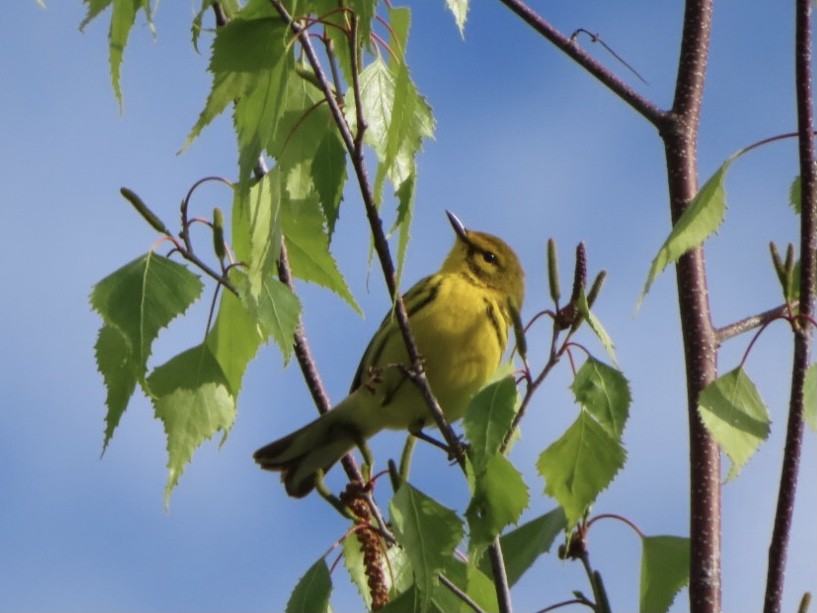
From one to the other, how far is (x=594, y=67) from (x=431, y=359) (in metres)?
1.55

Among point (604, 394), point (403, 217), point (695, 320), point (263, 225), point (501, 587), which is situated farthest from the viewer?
point (695, 320)

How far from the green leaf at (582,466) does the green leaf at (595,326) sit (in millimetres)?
140

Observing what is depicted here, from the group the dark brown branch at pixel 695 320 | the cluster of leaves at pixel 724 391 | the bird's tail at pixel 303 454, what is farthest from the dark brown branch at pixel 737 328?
→ the bird's tail at pixel 303 454

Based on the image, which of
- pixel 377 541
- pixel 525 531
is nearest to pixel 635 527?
pixel 525 531

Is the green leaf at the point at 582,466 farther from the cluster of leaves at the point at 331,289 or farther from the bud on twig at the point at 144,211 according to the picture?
the bud on twig at the point at 144,211

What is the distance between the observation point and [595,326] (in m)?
2.42

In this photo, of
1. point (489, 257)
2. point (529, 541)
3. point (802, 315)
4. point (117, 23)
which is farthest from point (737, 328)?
point (489, 257)

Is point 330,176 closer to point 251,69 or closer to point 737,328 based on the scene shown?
point 251,69

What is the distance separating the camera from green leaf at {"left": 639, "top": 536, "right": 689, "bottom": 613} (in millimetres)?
2871

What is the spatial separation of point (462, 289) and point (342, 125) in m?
2.18

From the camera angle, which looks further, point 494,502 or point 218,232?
point 218,232

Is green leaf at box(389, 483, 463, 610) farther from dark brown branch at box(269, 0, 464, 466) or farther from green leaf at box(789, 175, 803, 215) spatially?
green leaf at box(789, 175, 803, 215)

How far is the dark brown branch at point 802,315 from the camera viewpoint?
2.17m

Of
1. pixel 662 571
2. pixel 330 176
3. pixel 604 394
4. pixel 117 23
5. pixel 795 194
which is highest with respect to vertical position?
pixel 117 23
